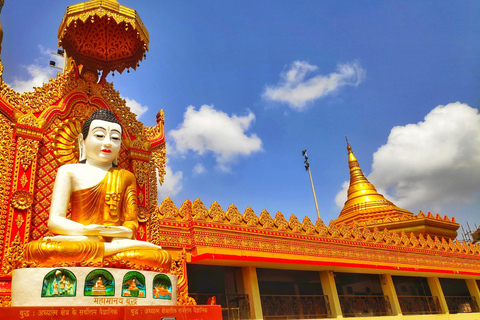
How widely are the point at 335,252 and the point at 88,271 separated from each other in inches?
331

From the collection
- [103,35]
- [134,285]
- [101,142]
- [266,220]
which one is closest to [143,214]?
[101,142]

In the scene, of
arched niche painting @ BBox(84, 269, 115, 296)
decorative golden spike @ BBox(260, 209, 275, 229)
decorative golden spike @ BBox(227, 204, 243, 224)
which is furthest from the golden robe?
decorative golden spike @ BBox(260, 209, 275, 229)

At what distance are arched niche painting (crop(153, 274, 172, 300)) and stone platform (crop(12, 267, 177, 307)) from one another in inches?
4.7

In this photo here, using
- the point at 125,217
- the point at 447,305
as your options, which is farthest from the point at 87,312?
the point at 447,305

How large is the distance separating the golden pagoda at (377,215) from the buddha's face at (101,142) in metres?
13.0

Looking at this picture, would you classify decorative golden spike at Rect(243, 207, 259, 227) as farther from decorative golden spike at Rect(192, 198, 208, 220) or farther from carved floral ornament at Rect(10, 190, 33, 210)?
carved floral ornament at Rect(10, 190, 33, 210)

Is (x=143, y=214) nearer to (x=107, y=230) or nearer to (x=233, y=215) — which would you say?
(x=107, y=230)

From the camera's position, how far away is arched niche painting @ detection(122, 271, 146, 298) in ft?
17.0

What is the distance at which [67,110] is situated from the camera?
25.9 feet

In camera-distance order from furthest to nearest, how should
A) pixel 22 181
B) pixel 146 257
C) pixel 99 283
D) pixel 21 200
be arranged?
pixel 22 181 < pixel 21 200 < pixel 146 257 < pixel 99 283

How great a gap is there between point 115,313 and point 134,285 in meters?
0.61

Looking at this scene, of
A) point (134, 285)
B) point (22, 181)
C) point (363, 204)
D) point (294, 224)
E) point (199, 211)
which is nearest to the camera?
point (134, 285)

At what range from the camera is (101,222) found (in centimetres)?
630

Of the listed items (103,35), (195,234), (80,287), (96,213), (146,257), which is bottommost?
(80,287)
